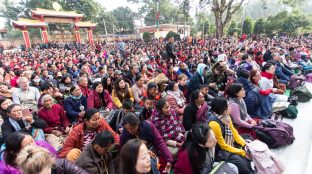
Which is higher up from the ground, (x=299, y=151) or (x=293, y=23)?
(x=293, y=23)

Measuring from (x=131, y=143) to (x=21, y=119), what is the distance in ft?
6.29

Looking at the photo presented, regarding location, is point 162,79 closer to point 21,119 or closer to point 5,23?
point 21,119

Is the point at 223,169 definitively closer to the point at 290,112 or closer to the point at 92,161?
the point at 92,161

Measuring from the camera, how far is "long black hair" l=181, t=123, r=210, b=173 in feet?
6.83

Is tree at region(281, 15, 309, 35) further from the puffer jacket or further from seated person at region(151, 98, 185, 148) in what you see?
the puffer jacket

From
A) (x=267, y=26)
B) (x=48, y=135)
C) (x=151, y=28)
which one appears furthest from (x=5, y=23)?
(x=48, y=135)

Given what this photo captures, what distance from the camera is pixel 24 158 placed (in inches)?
62.7

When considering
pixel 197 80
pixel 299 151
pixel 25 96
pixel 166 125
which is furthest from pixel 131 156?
pixel 197 80

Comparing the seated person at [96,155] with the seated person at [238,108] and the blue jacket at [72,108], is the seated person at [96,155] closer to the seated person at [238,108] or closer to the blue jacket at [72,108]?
the blue jacket at [72,108]

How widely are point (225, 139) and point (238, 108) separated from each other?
2.38 feet

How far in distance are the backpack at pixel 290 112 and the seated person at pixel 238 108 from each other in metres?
1.22

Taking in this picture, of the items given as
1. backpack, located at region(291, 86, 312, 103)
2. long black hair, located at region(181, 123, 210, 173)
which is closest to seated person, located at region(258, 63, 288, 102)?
backpack, located at region(291, 86, 312, 103)

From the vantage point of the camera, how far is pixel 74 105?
12.1 feet

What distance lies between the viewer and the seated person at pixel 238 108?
10.1 ft
